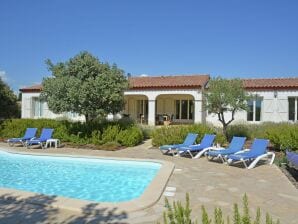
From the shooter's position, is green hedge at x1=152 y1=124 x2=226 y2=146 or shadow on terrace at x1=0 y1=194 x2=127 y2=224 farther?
green hedge at x1=152 y1=124 x2=226 y2=146

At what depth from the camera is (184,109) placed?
32.5 metres

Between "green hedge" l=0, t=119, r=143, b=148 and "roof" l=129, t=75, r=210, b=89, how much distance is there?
7616 millimetres

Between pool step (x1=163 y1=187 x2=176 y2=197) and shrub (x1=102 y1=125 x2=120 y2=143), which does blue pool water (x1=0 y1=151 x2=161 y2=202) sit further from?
shrub (x1=102 y1=125 x2=120 y2=143)

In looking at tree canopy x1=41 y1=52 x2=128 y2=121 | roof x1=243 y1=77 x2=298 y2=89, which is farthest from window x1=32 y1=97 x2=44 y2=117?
roof x1=243 y1=77 x2=298 y2=89

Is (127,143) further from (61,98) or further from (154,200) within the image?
(154,200)

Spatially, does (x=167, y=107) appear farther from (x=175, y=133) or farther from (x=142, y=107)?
(x=175, y=133)

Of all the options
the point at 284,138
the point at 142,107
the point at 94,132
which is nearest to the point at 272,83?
the point at 284,138

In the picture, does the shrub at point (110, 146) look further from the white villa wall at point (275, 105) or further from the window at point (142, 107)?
the window at point (142, 107)

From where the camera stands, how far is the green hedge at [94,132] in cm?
1839

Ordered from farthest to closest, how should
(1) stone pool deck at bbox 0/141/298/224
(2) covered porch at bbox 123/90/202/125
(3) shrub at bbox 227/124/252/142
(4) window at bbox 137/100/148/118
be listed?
(4) window at bbox 137/100/148/118 → (2) covered porch at bbox 123/90/202/125 → (3) shrub at bbox 227/124/252/142 → (1) stone pool deck at bbox 0/141/298/224

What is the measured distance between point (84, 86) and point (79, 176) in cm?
615

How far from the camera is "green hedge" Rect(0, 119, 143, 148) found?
18.4 meters

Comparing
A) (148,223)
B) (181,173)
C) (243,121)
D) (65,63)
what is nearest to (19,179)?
(181,173)

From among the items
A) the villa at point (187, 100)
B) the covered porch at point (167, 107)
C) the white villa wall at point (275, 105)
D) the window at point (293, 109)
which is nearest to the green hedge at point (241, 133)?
the villa at point (187, 100)
